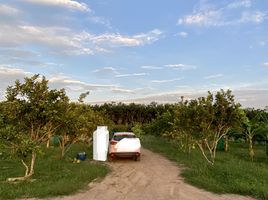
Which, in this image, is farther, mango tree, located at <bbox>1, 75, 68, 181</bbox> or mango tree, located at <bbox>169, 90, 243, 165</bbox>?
mango tree, located at <bbox>169, 90, 243, 165</bbox>

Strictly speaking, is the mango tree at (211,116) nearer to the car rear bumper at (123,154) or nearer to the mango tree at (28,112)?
the car rear bumper at (123,154)

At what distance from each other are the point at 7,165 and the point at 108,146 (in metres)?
5.70

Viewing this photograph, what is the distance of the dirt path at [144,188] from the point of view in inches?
401

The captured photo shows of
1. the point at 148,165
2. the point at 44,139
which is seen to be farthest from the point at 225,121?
the point at 44,139

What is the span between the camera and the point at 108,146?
21047mm

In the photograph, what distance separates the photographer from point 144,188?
11469 millimetres

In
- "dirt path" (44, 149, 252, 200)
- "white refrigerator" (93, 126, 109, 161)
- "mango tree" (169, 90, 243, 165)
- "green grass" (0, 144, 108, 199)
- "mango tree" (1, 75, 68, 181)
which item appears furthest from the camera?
"white refrigerator" (93, 126, 109, 161)

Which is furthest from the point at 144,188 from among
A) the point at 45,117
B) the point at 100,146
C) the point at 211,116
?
the point at 100,146

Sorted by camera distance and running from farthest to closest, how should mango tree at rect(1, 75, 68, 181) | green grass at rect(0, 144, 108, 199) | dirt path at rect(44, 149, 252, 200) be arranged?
mango tree at rect(1, 75, 68, 181), green grass at rect(0, 144, 108, 199), dirt path at rect(44, 149, 252, 200)

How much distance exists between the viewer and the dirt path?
10.2 meters

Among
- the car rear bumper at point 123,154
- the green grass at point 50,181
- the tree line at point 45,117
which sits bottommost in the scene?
the green grass at point 50,181

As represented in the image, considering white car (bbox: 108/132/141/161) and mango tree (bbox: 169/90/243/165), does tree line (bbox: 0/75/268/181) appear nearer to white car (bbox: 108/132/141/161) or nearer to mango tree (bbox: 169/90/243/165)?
mango tree (bbox: 169/90/243/165)

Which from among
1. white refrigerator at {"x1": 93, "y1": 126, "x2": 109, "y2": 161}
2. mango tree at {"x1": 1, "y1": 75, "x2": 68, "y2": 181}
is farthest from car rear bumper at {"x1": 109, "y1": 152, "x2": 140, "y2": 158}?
mango tree at {"x1": 1, "y1": 75, "x2": 68, "y2": 181}

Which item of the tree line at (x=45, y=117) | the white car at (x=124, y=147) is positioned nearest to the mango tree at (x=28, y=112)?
the tree line at (x=45, y=117)
